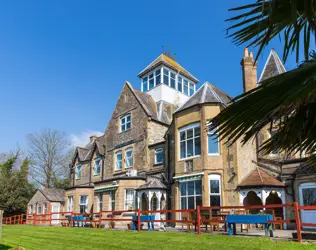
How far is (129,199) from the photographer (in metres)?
25.5

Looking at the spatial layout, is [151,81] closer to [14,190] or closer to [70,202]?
[70,202]

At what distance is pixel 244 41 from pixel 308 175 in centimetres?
1687

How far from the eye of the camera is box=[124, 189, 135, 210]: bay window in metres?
25.3

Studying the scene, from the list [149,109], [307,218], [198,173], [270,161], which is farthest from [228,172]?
[149,109]

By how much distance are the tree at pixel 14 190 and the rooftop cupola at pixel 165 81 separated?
21.1 metres

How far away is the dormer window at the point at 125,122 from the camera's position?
2950 cm

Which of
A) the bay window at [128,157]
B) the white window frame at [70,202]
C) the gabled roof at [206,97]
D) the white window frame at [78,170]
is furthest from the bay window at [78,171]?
the gabled roof at [206,97]

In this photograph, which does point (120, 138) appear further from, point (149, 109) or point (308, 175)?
point (308, 175)

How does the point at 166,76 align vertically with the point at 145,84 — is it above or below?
above

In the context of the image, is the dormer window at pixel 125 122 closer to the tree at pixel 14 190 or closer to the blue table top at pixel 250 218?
the blue table top at pixel 250 218

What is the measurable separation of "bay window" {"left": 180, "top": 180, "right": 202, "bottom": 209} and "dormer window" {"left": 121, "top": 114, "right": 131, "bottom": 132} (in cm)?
982

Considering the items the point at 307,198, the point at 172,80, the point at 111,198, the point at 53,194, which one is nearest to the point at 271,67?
the point at 307,198

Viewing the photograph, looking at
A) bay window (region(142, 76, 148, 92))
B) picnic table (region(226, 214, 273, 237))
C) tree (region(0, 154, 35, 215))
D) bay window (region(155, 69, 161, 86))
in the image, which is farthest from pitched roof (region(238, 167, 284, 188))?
tree (region(0, 154, 35, 215))

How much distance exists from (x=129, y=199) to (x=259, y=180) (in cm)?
1069
